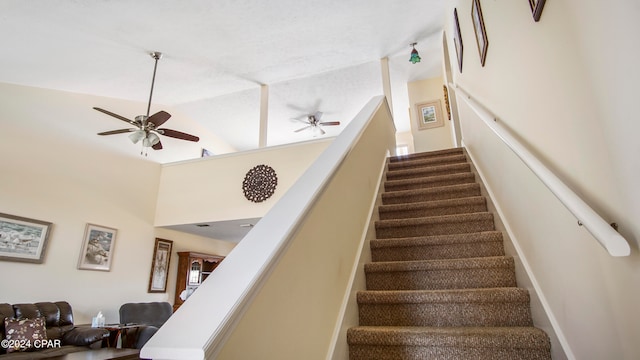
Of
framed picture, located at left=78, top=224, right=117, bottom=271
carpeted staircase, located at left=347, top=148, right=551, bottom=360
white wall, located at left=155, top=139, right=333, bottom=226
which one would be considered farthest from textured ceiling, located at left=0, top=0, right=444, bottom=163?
carpeted staircase, located at left=347, top=148, right=551, bottom=360

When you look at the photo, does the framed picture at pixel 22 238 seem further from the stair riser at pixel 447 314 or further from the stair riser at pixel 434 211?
the stair riser at pixel 447 314

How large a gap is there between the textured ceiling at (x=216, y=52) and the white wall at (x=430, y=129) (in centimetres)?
25

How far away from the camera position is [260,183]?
213 inches

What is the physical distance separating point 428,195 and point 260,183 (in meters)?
3.07

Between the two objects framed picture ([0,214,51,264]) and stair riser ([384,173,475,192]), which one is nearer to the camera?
stair riser ([384,173,475,192])

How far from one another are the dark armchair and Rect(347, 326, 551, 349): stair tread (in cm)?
383

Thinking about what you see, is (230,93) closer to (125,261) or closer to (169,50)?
(169,50)

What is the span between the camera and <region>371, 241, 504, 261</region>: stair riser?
6.92ft

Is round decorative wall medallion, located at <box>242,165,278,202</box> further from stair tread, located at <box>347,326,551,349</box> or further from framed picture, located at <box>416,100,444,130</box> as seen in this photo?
stair tread, located at <box>347,326,551,349</box>

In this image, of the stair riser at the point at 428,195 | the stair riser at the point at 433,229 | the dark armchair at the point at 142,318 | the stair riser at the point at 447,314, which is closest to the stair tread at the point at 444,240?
the stair riser at the point at 433,229

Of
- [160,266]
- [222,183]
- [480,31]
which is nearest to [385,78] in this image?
[222,183]

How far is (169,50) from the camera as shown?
4391 millimetres

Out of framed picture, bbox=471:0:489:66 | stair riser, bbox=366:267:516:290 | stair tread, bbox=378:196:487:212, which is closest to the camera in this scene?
stair riser, bbox=366:267:516:290

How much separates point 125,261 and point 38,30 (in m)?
3.37
